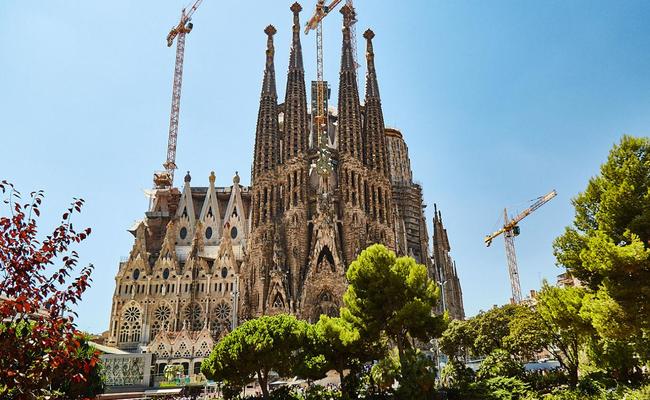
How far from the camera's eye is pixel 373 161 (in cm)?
5947

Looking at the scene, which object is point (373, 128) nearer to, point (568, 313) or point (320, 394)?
point (320, 394)

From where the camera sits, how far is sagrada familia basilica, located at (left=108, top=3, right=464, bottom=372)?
51.2 metres

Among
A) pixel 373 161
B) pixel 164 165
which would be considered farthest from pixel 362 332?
pixel 164 165

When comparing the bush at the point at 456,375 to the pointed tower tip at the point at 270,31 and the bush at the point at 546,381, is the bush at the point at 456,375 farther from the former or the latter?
the pointed tower tip at the point at 270,31

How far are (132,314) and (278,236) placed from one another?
2022cm

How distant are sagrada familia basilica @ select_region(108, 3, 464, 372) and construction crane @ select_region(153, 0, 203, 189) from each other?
7803mm

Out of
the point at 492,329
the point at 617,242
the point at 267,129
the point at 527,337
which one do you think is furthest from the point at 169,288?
the point at 617,242

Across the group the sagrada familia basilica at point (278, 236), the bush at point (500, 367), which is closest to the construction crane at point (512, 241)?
the sagrada familia basilica at point (278, 236)

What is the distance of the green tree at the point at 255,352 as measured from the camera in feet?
78.1

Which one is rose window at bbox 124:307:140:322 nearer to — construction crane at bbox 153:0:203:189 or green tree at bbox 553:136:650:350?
construction crane at bbox 153:0:203:189

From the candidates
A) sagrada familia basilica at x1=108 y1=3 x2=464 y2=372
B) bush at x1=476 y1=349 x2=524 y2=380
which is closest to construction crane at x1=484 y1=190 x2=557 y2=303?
sagrada familia basilica at x1=108 y1=3 x2=464 y2=372

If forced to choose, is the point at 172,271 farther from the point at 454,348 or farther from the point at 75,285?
the point at 75,285

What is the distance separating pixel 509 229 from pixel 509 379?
226 feet

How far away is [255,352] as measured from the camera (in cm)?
2369
